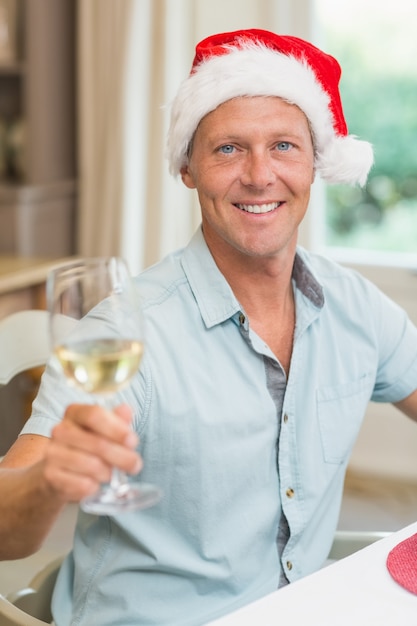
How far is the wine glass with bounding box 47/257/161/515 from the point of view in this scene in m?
0.90

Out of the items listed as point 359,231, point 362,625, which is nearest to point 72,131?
point 359,231

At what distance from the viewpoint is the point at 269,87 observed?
60.8 inches

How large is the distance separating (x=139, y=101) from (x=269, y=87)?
2063 millimetres

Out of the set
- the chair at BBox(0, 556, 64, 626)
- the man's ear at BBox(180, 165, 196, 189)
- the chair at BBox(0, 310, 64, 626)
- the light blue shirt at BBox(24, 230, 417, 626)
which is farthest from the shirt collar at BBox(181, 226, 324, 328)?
the chair at BBox(0, 556, 64, 626)

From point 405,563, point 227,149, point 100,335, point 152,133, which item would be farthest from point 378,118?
point 100,335

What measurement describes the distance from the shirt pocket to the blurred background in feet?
6.04

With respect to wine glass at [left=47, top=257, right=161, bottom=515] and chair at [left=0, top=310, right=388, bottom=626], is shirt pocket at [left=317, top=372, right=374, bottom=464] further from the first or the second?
wine glass at [left=47, top=257, right=161, bottom=515]

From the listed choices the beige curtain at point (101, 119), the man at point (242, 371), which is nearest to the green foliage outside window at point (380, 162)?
the beige curtain at point (101, 119)

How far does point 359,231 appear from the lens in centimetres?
379

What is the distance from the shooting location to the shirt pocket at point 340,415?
5.23ft

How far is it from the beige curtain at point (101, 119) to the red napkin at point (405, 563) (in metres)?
2.50

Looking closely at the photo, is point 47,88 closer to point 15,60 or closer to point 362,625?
point 15,60

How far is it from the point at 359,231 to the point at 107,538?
252 cm

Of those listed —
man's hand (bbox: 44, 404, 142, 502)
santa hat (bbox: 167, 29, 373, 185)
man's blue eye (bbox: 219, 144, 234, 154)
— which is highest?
santa hat (bbox: 167, 29, 373, 185)
